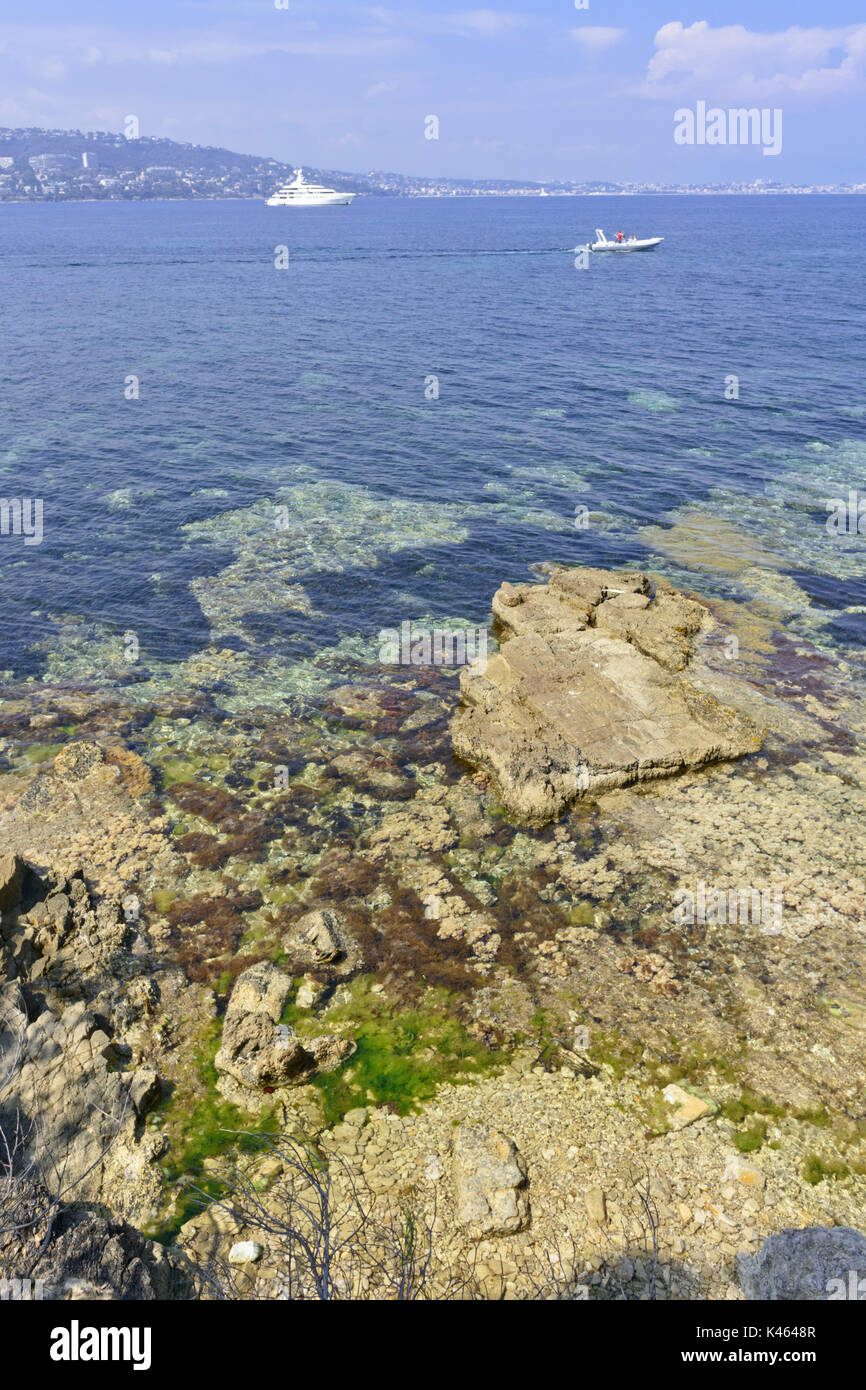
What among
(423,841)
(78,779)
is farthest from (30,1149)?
(78,779)

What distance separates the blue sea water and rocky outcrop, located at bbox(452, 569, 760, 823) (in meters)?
4.48

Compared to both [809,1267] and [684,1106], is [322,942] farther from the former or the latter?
[809,1267]

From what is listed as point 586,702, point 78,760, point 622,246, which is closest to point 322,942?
point 78,760

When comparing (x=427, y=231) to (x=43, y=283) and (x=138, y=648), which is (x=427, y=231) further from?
(x=138, y=648)

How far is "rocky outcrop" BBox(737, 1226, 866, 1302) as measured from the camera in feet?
31.0

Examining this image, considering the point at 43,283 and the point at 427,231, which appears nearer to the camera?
the point at 43,283

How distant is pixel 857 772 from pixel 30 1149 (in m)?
20.0

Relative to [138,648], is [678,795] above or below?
below

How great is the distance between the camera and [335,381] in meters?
57.7

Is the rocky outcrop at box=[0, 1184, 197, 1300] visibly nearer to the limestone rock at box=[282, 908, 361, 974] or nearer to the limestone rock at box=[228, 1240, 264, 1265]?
the limestone rock at box=[228, 1240, 264, 1265]

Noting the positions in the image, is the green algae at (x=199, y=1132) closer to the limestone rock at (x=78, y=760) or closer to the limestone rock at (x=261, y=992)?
the limestone rock at (x=261, y=992)

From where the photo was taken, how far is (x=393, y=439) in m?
47.1

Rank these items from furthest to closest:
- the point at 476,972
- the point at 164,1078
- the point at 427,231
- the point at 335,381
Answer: the point at 427,231 < the point at 335,381 < the point at 476,972 < the point at 164,1078

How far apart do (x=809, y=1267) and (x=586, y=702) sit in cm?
1475
